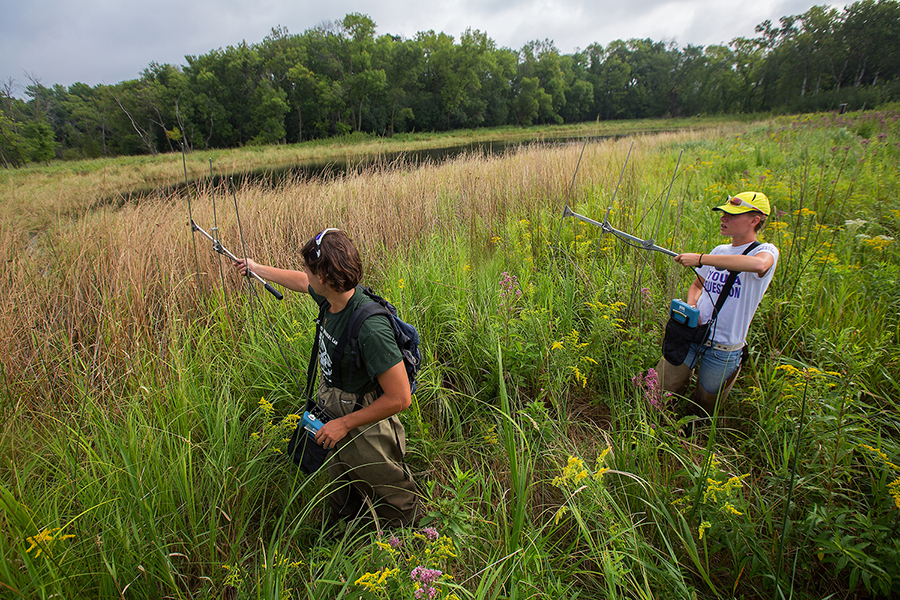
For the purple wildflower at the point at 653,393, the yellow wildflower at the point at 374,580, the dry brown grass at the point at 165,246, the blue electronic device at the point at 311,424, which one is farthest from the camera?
the dry brown grass at the point at 165,246

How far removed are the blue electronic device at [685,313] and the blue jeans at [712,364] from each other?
7.6 inches

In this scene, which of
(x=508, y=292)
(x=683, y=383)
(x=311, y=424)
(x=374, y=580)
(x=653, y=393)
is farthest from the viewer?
(x=508, y=292)

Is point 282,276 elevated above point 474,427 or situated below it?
above

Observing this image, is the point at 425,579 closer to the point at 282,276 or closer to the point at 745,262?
the point at 282,276

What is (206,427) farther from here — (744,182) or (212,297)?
(744,182)

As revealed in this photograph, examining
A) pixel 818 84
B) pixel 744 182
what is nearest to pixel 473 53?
pixel 818 84

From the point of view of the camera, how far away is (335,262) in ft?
4.99

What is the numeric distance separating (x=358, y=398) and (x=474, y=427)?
980 mm

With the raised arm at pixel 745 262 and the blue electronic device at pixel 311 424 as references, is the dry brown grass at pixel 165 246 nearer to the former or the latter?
the blue electronic device at pixel 311 424

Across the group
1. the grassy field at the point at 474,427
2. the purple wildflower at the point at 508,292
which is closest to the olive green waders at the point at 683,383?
the grassy field at the point at 474,427

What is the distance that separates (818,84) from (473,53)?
42.2 meters

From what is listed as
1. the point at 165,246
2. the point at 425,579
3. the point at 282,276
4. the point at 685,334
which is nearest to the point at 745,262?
the point at 685,334

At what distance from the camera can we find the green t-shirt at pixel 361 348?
58.9 inches

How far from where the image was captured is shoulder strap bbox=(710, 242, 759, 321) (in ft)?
6.96
